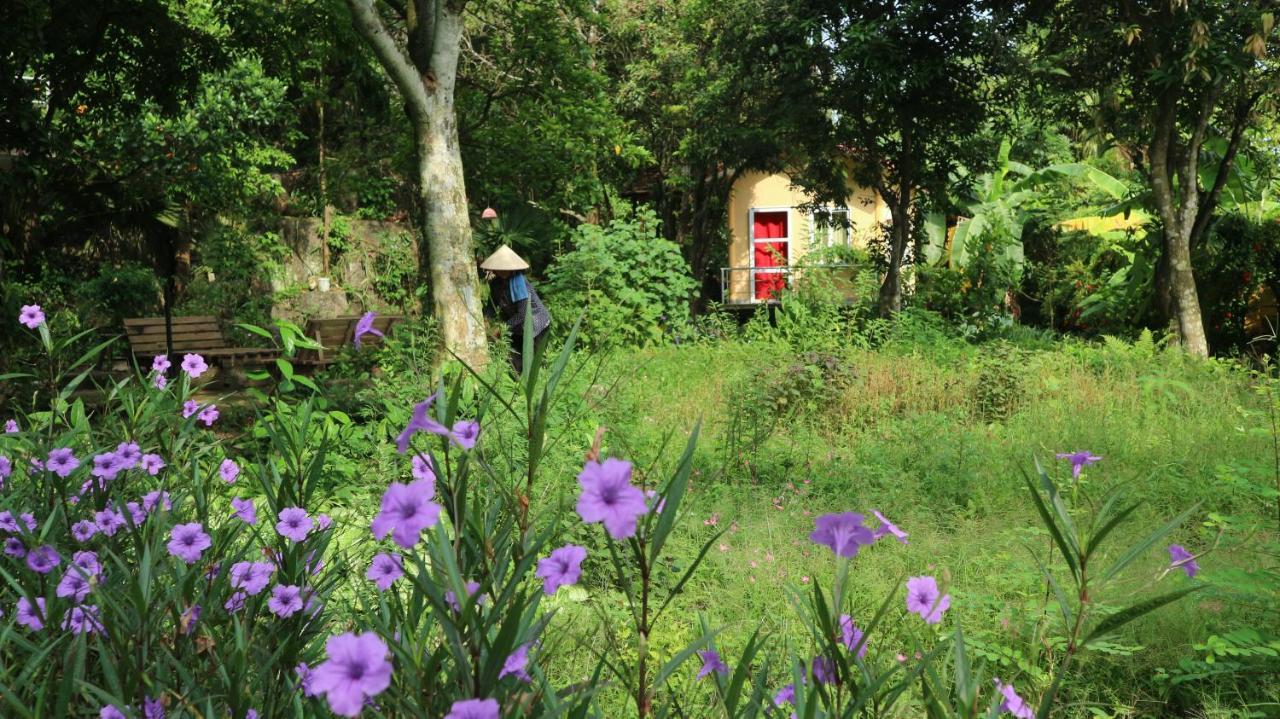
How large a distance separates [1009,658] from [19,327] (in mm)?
6808

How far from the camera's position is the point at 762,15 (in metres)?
13.9

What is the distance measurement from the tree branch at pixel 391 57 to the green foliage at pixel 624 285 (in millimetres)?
3572

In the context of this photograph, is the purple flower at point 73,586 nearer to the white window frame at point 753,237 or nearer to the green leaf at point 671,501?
the green leaf at point 671,501

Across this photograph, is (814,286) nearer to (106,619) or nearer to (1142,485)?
(1142,485)

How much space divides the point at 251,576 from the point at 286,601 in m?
0.08

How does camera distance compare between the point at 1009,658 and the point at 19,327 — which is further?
the point at 19,327

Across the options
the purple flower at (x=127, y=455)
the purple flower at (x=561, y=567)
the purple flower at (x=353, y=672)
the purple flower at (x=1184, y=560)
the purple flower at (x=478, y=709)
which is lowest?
the purple flower at (x=1184, y=560)

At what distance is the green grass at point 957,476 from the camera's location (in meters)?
3.16

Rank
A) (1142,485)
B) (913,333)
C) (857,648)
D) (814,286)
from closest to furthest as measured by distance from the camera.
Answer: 1. (857,648)
2. (1142,485)
3. (913,333)
4. (814,286)

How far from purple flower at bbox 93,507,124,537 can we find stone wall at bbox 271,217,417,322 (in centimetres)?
1565

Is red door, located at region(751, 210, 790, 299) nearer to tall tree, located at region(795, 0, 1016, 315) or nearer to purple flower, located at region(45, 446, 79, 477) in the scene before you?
tall tree, located at region(795, 0, 1016, 315)

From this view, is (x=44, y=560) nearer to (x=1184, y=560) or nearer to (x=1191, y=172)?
(x=1184, y=560)

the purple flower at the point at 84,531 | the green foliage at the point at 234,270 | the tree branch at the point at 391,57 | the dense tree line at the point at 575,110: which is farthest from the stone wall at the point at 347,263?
the purple flower at the point at 84,531

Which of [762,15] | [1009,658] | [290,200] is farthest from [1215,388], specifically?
[290,200]
